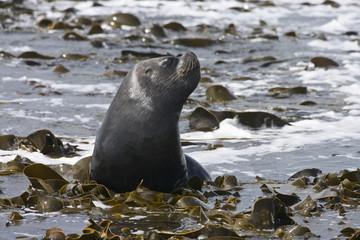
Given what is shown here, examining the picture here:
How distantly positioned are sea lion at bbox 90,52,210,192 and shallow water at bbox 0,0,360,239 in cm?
61

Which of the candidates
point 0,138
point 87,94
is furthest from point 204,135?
point 87,94

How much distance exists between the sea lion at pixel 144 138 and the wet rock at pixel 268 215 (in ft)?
3.31

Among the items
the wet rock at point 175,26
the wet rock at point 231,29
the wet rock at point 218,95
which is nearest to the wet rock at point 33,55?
the wet rock at point 175,26

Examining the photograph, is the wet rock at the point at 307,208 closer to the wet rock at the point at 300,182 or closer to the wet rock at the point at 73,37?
the wet rock at the point at 300,182

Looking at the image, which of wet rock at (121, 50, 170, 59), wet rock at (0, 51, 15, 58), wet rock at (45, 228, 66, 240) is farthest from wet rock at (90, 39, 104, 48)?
wet rock at (45, 228, 66, 240)

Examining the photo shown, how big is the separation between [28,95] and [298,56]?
5241mm

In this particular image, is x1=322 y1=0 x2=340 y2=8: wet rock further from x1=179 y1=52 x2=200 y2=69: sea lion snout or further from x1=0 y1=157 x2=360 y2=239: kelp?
x1=179 y1=52 x2=200 y2=69: sea lion snout

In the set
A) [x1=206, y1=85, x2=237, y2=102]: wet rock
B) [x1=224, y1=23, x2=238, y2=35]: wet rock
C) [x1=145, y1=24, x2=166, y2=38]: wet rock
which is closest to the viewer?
[x1=206, y1=85, x2=237, y2=102]: wet rock

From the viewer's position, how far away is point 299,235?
3.96 metres

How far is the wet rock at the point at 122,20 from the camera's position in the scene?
15695 millimetres

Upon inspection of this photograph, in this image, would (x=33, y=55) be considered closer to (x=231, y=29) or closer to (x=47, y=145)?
(x=231, y=29)

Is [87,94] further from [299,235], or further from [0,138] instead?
[299,235]

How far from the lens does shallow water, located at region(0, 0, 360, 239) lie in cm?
654

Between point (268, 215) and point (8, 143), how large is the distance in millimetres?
3187
